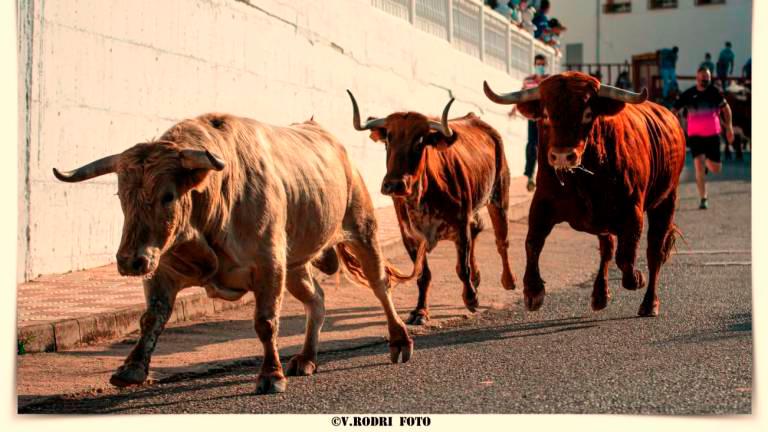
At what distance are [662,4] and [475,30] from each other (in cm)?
2524

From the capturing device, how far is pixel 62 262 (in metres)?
10.2

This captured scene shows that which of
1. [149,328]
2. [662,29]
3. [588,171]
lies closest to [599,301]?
[588,171]

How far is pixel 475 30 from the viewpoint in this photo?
88.3 feet

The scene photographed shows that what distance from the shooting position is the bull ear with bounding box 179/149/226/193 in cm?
602

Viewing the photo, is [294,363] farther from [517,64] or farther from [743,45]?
[743,45]

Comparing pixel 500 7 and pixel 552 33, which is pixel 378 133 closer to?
pixel 500 7

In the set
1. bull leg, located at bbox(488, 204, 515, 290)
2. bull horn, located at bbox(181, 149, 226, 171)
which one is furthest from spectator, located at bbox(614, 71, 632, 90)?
bull horn, located at bbox(181, 149, 226, 171)

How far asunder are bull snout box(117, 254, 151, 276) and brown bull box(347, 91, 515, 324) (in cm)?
353

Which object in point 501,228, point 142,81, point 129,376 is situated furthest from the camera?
point 501,228

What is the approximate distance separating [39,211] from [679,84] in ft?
123

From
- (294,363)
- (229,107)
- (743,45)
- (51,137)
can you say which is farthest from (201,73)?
(743,45)

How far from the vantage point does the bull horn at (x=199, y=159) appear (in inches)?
237

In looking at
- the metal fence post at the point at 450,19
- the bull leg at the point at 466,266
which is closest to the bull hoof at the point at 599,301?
the bull leg at the point at 466,266

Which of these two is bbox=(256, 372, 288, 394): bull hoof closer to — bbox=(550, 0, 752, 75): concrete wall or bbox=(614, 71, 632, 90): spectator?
bbox=(614, 71, 632, 90): spectator
